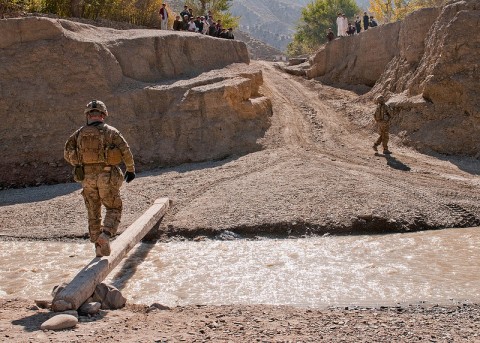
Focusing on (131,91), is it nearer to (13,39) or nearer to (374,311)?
(13,39)

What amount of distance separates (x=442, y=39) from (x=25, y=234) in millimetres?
12262

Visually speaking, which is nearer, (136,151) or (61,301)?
(61,301)

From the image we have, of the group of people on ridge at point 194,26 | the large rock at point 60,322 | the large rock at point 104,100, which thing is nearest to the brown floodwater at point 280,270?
the large rock at point 60,322

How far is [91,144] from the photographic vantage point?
7078 mm

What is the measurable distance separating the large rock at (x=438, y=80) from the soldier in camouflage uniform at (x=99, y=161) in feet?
33.5

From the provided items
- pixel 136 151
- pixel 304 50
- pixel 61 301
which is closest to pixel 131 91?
pixel 136 151

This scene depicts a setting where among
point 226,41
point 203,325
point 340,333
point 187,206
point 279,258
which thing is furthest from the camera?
point 226,41

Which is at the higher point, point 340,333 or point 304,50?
point 304,50

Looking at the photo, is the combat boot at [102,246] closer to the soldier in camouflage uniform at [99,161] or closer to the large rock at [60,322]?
the soldier in camouflage uniform at [99,161]

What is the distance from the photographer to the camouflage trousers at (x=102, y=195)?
723 centimetres

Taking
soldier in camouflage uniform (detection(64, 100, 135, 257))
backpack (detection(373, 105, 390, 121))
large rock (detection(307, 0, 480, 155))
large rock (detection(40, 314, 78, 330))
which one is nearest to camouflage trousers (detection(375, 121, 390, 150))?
backpack (detection(373, 105, 390, 121))

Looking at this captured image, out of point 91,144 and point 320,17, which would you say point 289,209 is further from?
point 320,17

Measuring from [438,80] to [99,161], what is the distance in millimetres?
11493

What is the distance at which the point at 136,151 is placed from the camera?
1585cm
